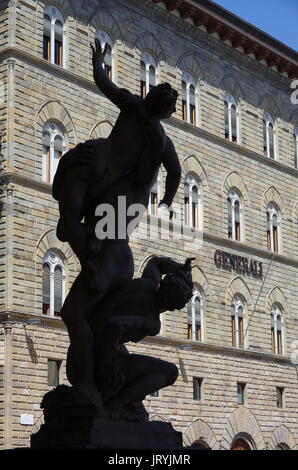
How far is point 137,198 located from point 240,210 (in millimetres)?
31617

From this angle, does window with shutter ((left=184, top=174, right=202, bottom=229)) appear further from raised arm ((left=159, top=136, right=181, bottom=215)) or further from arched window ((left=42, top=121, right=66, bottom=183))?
raised arm ((left=159, top=136, right=181, bottom=215))

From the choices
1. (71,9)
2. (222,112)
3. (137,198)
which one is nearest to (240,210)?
(222,112)

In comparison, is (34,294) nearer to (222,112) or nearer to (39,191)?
(39,191)

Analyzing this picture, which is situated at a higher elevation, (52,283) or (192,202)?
(192,202)

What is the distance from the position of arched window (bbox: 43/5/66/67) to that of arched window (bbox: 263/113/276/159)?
1253cm

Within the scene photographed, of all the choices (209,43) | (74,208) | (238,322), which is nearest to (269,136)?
(209,43)

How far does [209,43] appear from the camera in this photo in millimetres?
39312

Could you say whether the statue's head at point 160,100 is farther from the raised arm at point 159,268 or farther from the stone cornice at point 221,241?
the stone cornice at point 221,241

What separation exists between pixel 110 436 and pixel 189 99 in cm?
3119

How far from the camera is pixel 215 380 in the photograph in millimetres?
36531

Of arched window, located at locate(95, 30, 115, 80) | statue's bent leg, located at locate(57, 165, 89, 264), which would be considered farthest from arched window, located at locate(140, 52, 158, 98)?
statue's bent leg, located at locate(57, 165, 89, 264)

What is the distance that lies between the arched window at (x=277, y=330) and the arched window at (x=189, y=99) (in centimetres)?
849

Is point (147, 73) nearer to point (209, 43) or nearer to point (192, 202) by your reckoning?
point (209, 43)

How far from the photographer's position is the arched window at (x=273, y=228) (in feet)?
136
